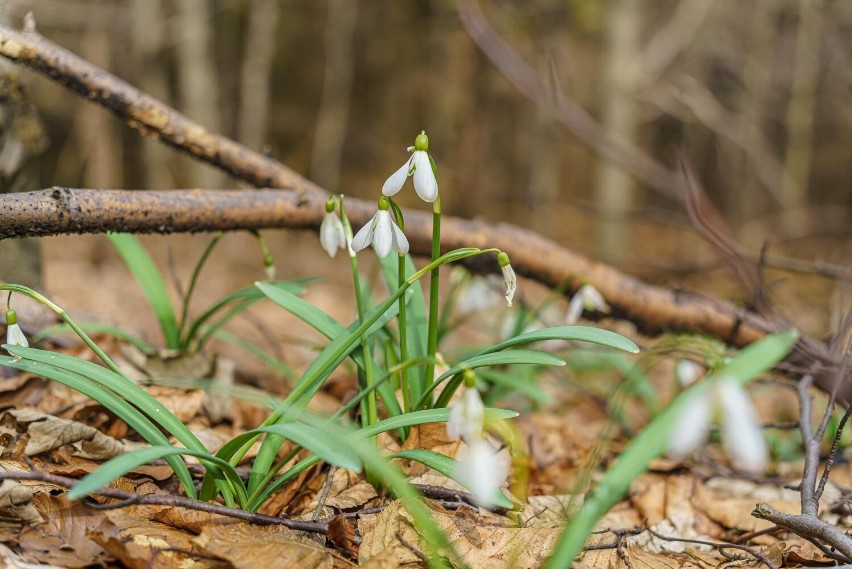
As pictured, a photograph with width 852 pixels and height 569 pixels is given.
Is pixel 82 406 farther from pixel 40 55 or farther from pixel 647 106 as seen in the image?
pixel 647 106

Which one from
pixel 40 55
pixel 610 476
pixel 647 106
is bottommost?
pixel 610 476

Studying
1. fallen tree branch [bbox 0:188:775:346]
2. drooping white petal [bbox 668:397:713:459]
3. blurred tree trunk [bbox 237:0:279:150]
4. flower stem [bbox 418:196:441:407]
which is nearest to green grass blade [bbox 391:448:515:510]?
flower stem [bbox 418:196:441:407]

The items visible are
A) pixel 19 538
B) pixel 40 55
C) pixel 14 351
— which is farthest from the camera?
pixel 40 55

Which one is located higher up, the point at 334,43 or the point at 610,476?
the point at 334,43

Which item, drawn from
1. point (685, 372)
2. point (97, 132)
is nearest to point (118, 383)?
point (685, 372)

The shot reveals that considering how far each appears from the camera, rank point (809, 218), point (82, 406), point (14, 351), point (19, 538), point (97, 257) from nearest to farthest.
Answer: point (19, 538), point (14, 351), point (82, 406), point (97, 257), point (809, 218)

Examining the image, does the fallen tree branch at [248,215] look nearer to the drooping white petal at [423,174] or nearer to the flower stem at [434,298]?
the flower stem at [434,298]

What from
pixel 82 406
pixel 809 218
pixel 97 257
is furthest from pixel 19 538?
pixel 809 218

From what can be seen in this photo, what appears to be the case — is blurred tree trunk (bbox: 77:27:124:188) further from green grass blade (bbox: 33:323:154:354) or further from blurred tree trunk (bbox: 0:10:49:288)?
green grass blade (bbox: 33:323:154:354)
